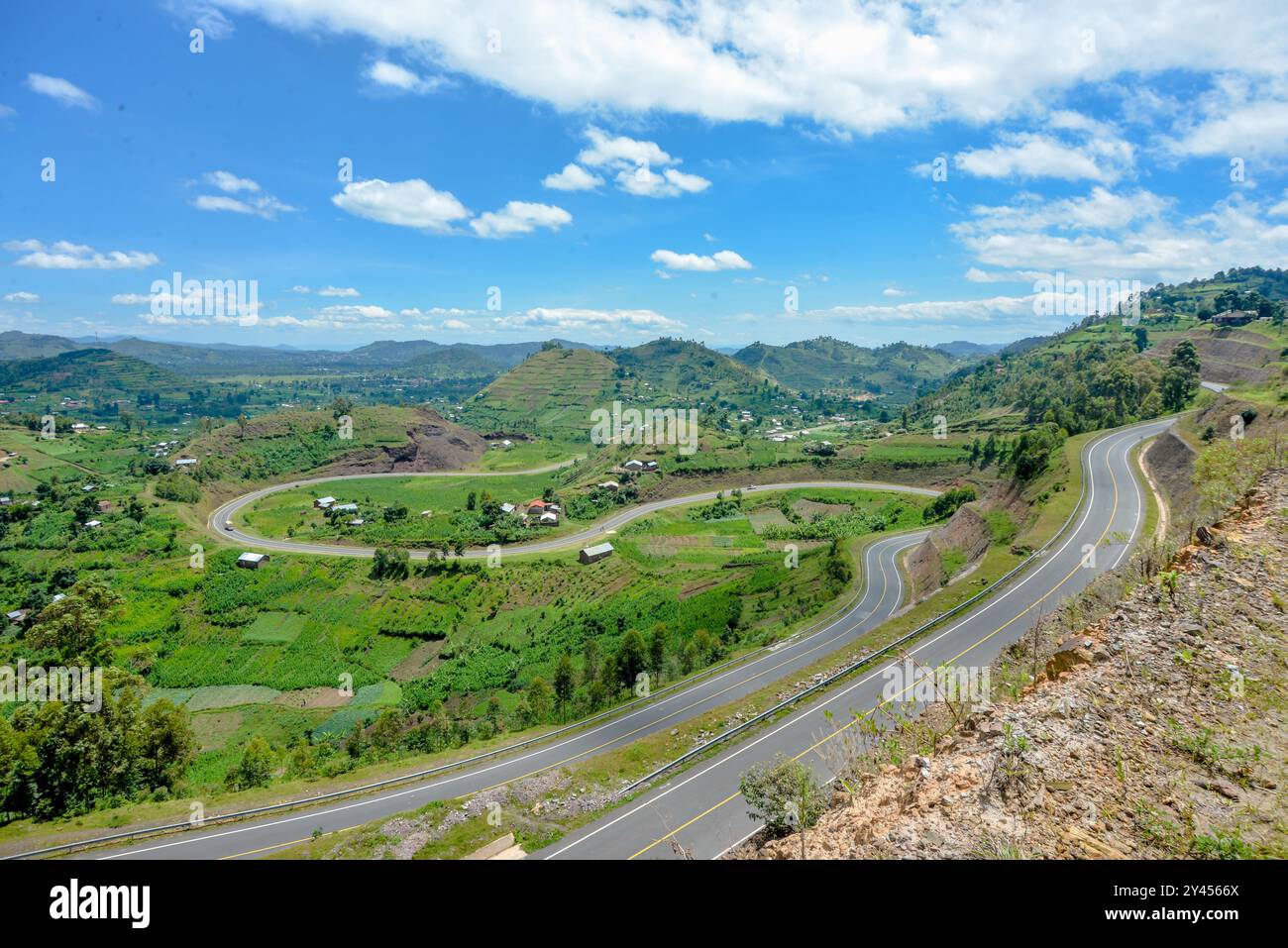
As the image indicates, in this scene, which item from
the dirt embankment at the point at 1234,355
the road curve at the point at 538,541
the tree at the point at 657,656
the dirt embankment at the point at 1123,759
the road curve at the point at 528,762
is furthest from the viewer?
the dirt embankment at the point at 1234,355

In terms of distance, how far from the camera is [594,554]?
61938 mm

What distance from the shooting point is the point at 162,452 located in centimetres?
11938

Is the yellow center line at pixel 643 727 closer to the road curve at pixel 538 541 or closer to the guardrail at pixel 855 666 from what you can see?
the guardrail at pixel 855 666

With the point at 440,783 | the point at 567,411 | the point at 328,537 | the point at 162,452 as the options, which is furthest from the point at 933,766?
the point at 567,411

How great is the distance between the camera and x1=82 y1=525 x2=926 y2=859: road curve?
19750 mm

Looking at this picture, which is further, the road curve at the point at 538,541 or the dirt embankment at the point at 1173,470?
the road curve at the point at 538,541

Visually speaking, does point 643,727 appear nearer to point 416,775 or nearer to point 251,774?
point 416,775

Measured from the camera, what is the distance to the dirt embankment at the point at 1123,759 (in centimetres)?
692

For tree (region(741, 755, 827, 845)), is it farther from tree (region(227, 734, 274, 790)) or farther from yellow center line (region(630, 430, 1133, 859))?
tree (region(227, 734, 274, 790))

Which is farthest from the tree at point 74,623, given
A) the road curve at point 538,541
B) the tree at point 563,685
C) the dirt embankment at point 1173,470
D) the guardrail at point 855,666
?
the dirt embankment at point 1173,470

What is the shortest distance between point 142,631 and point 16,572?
23846mm

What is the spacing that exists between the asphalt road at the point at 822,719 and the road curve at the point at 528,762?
4.81 metres

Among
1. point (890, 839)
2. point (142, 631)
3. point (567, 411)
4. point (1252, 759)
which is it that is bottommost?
point (142, 631)
